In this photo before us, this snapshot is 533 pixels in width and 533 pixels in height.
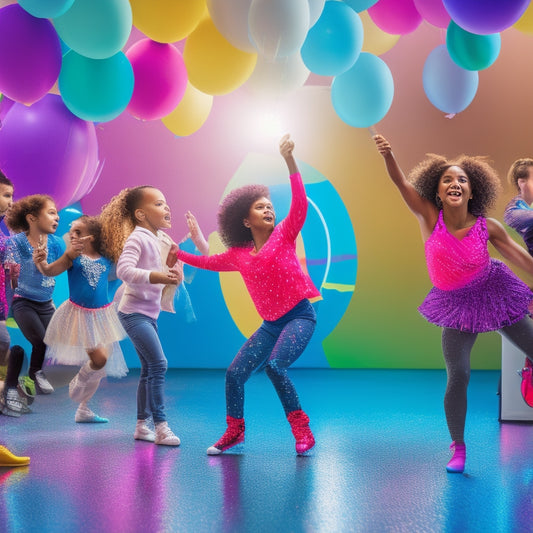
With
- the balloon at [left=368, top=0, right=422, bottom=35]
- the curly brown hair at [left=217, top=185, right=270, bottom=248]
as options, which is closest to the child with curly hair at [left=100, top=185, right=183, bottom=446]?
the curly brown hair at [left=217, top=185, right=270, bottom=248]

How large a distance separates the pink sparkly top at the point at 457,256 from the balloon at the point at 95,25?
5.62 ft

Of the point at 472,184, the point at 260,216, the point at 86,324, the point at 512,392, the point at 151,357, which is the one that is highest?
the point at 472,184

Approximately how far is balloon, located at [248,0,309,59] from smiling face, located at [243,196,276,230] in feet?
2.28

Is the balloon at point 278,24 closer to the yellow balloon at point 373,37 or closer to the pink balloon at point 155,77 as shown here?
the pink balloon at point 155,77

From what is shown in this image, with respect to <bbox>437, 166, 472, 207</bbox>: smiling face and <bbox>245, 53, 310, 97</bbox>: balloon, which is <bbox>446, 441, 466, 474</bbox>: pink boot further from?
<bbox>245, 53, 310, 97</bbox>: balloon

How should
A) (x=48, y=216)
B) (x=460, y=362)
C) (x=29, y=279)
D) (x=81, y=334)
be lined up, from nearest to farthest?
(x=460, y=362) → (x=81, y=334) → (x=48, y=216) → (x=29, y=279)

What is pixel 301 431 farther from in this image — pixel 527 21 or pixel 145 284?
pixel 527 21

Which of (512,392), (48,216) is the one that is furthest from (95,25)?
(512,392)

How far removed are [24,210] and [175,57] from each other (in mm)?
1356

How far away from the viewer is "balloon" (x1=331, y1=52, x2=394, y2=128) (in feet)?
13.0

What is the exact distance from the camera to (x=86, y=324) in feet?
13.2

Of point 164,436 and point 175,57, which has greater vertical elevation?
point 175,57

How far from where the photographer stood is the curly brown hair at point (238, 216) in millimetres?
3443

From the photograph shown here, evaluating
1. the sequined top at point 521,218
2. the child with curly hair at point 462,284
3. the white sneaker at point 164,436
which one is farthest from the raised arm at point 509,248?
the white sneaker at point 164,436
